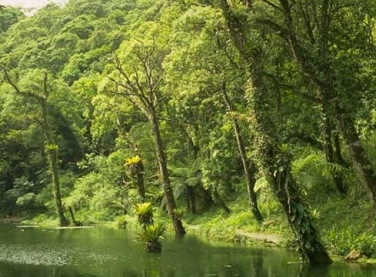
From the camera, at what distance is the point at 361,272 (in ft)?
41.1

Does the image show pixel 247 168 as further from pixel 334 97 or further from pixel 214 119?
pixel 334 97

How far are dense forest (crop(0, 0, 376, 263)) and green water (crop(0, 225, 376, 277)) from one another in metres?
1.30

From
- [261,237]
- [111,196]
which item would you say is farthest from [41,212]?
[261,237]

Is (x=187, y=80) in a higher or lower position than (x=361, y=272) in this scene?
higher

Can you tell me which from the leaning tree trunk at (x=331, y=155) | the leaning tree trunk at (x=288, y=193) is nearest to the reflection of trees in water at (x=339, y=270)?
the leaning tree trunk at (x=288, y=193)

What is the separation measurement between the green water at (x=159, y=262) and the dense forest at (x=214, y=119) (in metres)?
1.30

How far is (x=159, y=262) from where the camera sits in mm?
16219

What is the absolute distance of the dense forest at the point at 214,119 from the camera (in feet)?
49.6

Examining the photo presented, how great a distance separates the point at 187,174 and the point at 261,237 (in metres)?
11.2

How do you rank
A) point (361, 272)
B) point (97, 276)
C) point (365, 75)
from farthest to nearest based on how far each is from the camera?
point (365, 75) < point (97, 276) < point (361, 272)

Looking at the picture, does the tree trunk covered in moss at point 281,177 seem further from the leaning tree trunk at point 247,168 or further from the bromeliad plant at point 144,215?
the leaning tree trunk at point 247,168

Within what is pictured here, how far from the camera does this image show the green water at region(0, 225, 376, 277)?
44.1ft

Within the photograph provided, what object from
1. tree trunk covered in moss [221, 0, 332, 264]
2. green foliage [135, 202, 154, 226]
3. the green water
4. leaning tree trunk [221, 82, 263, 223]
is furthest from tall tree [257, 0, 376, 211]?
green foliage [135, 202, 154, 226]

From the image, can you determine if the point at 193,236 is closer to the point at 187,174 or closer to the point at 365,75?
the point at 187,174
